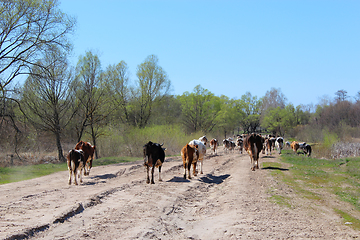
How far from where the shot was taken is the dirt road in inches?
248

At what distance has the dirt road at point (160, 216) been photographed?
20.6ft

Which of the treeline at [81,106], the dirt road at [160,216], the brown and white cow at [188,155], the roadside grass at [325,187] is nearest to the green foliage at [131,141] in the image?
the treeline at [81,106]

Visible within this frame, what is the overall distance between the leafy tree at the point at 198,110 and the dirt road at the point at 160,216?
169ft

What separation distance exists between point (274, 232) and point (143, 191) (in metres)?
5.90

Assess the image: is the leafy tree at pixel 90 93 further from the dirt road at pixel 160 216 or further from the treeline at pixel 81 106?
the dirt road at pixel 160 216

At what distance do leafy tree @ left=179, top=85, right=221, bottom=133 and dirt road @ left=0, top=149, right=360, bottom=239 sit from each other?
51.5m

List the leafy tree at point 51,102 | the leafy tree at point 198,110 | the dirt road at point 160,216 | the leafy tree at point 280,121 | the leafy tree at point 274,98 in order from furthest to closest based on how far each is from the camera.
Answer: the leafy tree at point 274,98
the leafy tree at point 280,121
the leafy tree at point 198,110
the leafy tree at point 51,102
the dirt road at point 160,216

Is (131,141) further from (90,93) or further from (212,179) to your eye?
(212,179)

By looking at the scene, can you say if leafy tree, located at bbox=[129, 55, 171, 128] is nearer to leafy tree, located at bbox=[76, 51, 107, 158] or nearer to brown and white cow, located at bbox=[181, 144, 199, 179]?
leafy tree, located at bbox=[76, 51, 107, 158]

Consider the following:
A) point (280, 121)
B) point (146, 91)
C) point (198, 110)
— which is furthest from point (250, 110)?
point (146, 91)

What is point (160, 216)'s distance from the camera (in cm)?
789

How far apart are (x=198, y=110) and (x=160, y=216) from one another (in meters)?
55.8

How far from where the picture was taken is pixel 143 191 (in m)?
11.0

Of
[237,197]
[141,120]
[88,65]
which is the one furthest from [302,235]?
[141,120]
